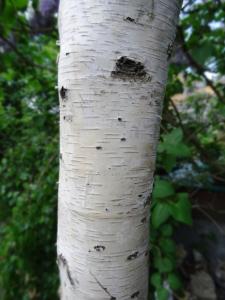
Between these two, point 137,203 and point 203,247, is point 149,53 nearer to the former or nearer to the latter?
point 137,203

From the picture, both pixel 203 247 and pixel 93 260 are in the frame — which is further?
pixel 203 247

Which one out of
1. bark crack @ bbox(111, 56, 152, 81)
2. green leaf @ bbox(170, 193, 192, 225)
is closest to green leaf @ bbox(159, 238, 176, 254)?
green leaf @ bbox(170, 193, 192, 225)

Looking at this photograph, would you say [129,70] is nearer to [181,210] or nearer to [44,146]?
[181,210]

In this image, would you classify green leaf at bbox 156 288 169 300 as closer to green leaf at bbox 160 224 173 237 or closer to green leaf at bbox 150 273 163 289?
green leaf at bbox 150 273 163 289

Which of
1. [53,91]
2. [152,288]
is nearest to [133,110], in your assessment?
[152,288]

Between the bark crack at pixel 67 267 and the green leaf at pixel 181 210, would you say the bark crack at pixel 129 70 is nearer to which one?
the bark crack at pixel 67 267

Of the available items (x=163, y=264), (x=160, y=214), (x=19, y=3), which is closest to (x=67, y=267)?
(x=160, y=214)
